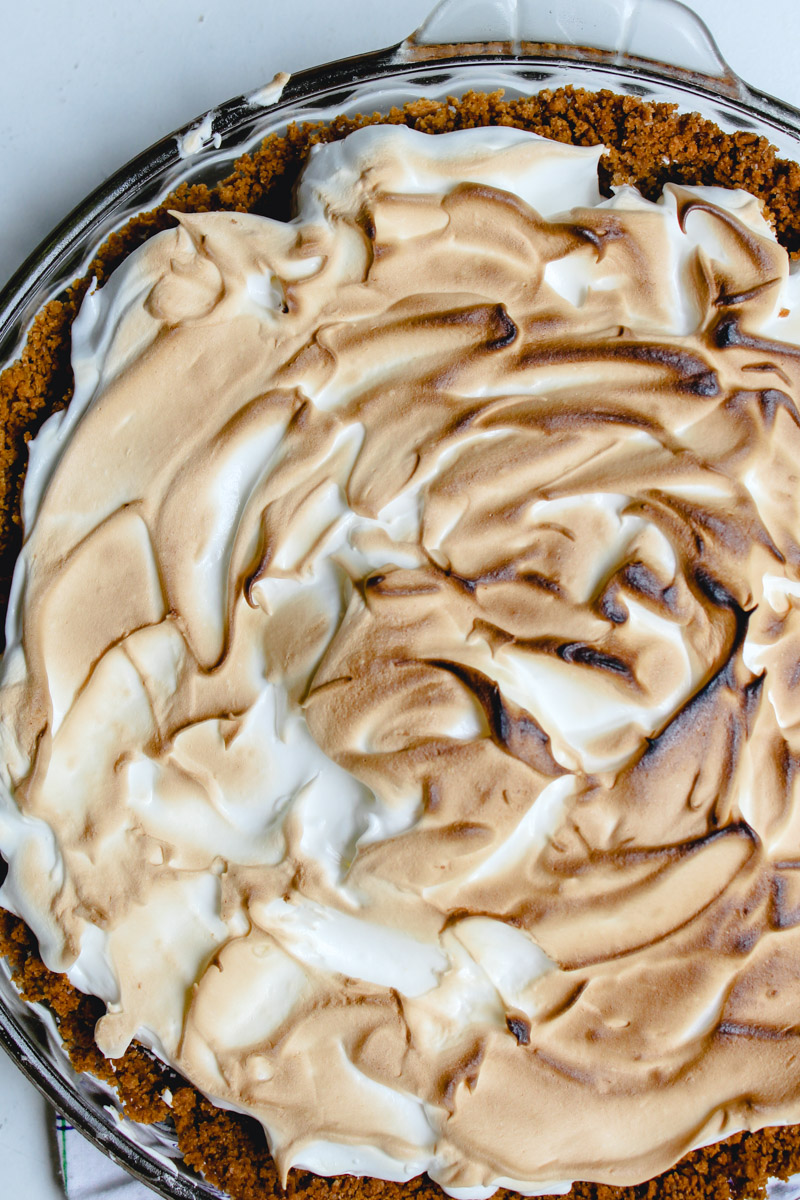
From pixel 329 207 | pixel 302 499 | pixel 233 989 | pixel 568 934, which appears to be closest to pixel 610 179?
pixel 329 207

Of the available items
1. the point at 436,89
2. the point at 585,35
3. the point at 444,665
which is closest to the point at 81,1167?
the point at 444,665

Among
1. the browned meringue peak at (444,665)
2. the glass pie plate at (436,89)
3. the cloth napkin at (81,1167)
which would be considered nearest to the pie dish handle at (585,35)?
the glass pie plate at (436,89)

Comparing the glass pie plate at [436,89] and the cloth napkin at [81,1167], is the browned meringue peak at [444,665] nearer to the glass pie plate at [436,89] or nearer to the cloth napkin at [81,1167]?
the glass pie plate at [436,89]

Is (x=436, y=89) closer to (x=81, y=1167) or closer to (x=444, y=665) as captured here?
(x=444, y=665)

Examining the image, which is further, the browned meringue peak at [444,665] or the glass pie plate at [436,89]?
the glass pie plate at [436,89]

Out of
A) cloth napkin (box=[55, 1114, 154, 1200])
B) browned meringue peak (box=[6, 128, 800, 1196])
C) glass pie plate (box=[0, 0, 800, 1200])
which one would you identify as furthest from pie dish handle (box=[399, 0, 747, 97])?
cloth napkin (box=[55, 1114, 154, 1200])

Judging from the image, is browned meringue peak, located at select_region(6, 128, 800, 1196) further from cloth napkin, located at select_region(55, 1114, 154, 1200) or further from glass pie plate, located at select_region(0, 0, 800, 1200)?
cloth napkin, located at select_region(55, 1114, 154, 1200)

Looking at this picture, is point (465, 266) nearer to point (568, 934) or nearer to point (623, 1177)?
point (568, 934)
